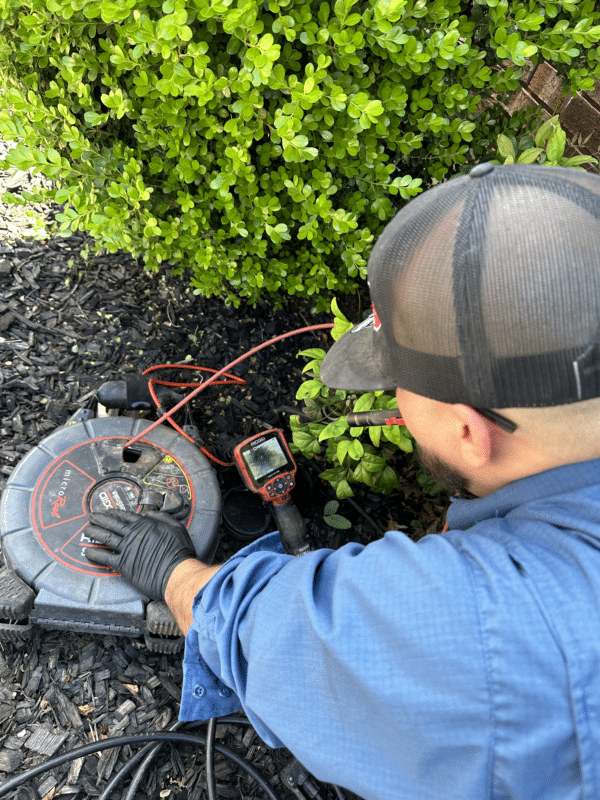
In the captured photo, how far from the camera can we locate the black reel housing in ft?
5.68

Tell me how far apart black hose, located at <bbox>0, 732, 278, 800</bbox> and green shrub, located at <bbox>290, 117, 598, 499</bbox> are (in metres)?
0.90

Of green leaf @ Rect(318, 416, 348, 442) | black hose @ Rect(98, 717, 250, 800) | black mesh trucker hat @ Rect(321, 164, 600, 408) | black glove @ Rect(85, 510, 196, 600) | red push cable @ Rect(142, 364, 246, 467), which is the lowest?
black hose @ Rect(98, 717, 250, 800)

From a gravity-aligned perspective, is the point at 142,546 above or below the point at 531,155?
below

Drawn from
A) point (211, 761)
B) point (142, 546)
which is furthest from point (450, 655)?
point (211, 761)

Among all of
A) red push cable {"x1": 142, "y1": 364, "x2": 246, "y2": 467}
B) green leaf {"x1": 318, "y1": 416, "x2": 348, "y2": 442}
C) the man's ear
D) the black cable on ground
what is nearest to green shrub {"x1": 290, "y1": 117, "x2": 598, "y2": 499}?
green leaf {"x1": 318, "y1": 416, "x2": 348, "y2": 442}

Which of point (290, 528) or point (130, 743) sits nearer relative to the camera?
point (130, 743)

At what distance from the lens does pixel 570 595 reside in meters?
0.76

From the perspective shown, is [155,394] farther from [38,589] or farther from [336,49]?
[336,49]

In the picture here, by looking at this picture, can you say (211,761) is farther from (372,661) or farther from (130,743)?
(372,661)

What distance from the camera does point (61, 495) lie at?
192 cm

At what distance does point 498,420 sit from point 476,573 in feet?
0.90

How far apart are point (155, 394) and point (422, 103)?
53.8 inches

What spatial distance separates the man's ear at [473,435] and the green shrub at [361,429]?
0.50 m

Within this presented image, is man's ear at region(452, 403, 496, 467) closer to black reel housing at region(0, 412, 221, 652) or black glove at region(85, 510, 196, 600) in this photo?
black glove at region(85, 510, 196, 600)
